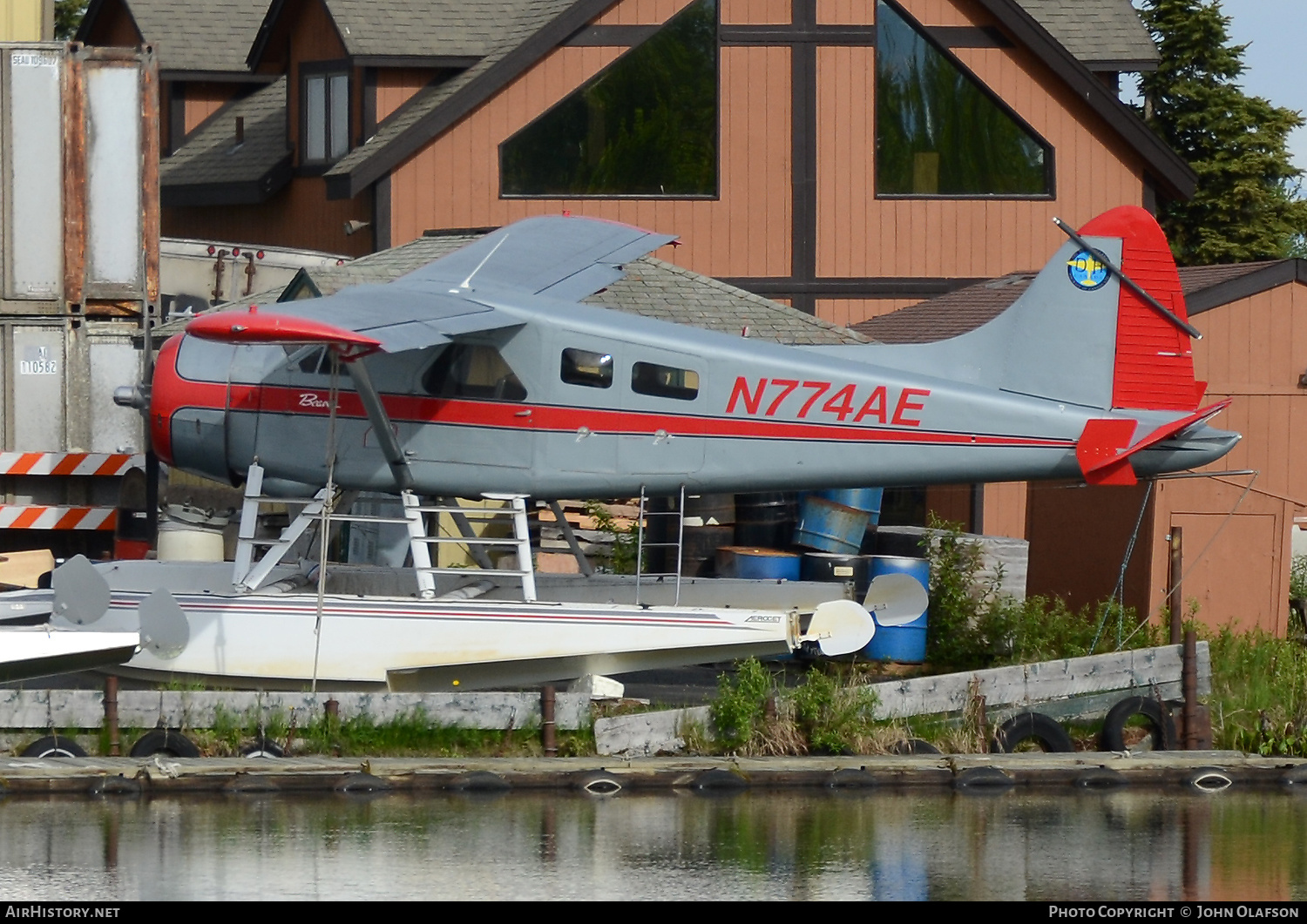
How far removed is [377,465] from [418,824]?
3885 millimetres

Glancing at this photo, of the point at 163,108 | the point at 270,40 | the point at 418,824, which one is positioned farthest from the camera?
the point at 163,108

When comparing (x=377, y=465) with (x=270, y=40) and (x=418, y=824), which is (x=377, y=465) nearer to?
(x=418, y=824)

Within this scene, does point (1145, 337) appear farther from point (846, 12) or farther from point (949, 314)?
point (846, 12)

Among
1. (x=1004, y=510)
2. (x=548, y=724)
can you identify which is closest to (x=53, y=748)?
(x=548, y=724)

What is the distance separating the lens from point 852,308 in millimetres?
22859

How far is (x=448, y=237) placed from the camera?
20.6m

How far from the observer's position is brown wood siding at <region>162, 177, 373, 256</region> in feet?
77.4

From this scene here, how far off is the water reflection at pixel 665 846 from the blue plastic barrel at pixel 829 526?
4708mm

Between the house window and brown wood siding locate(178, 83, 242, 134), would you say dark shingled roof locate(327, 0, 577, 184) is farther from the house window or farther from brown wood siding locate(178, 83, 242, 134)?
brown wood siding locate(178, 83, 242, 134)

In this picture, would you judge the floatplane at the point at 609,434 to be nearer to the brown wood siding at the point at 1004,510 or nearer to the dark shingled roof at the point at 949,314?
the dark shingled roof at the point at 949,314

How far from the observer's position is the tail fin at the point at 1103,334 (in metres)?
12.8

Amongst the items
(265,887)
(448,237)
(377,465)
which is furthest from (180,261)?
(265,887)

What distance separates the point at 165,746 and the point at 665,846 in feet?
11.2

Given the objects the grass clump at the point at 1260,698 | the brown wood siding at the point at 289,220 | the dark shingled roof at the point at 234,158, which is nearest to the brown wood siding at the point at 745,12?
the brown wood siding at the point at 289,220
